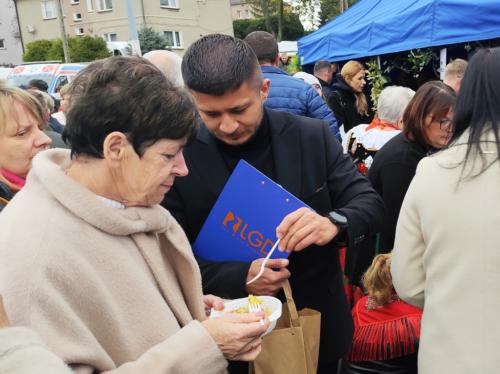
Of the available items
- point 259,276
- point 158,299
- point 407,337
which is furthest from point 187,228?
point 407,337

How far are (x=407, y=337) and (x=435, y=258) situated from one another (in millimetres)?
854

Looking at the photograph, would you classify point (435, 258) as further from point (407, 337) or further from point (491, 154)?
point (407, 337)

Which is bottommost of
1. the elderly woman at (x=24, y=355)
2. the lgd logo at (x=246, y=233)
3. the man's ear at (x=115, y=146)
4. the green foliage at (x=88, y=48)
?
the lgd logo at (x=246, y=233)

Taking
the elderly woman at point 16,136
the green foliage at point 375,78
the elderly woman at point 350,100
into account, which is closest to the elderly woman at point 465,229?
the elderly woman at point 16,136

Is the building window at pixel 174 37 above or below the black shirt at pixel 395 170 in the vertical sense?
above

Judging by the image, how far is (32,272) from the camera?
1064mm

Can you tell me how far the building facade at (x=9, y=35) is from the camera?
37.9 metres

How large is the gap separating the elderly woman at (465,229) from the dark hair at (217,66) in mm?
713

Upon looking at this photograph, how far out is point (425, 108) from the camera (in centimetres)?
290

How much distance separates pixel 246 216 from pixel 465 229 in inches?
28.3

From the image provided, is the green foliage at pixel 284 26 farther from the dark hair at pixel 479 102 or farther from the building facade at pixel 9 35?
the dark hair at pixel 479 102

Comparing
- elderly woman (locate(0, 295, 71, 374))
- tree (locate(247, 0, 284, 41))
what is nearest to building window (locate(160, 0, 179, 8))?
tree (locate(247, 0, 284, 41))

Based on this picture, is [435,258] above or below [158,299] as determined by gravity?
below

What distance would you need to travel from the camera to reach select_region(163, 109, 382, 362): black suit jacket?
179cm
